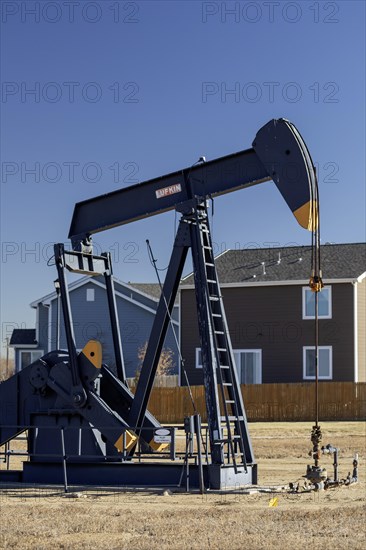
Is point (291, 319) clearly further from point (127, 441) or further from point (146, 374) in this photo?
point (127, 441)

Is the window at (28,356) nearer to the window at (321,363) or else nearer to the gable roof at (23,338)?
the gable roof at (23,338)

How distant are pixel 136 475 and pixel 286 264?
24.8 m

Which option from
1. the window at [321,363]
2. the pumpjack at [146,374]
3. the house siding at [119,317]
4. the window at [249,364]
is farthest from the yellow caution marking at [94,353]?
the house siding at [119,317]

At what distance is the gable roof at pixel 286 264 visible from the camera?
3859cm

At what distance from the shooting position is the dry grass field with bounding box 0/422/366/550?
10.4 metres

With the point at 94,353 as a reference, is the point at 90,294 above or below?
above

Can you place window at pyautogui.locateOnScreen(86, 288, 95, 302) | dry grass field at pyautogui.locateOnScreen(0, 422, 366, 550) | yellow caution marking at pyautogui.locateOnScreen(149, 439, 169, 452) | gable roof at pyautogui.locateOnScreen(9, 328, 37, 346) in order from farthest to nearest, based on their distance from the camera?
gable roof at pyautogui.locateOnScreen(9, 328, 37, 346), window at pyautogui.locateOnScreen(86, 288, 95, 302), yellow caution marking at pyautogui.locateOnScreen(149, 439, 169, 452), dry grass field at pyautogui.locateOnScreen(0, 422, 366, 550)

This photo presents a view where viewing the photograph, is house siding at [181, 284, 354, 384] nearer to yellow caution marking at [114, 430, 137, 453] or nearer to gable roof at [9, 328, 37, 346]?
gable roof at [9, 328, 37, 346]

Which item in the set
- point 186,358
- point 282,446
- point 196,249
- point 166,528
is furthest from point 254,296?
point 166,528

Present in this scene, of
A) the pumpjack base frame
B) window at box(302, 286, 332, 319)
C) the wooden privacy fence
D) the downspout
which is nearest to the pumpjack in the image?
the pumpjack base frame

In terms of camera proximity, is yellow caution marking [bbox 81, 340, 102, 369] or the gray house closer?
yellow caution marking [bbox 81, 340, 102, 369]

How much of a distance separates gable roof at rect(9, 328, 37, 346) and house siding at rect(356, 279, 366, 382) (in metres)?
16.6

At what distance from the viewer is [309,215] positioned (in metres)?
15.1

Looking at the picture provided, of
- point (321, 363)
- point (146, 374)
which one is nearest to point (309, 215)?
point (146, 374)
